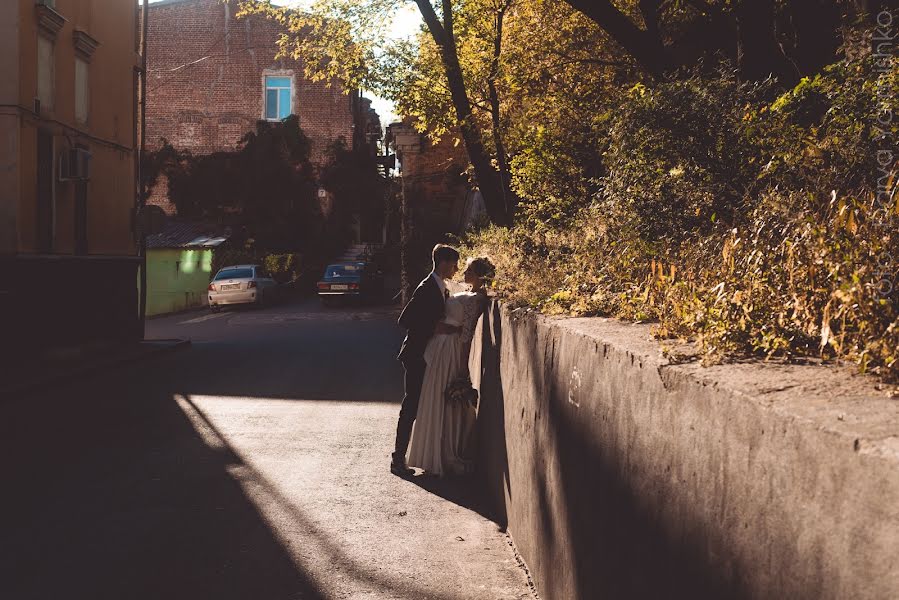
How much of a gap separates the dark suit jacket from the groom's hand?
0.06m

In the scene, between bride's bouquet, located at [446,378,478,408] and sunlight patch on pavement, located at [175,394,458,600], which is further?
bride's bouquet, located at [446,378,478,408]

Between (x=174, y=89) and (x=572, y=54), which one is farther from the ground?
(x=174, y=89)

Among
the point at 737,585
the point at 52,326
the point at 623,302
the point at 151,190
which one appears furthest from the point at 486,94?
the point at 151,190

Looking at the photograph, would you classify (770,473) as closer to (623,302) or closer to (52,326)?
(623,302)

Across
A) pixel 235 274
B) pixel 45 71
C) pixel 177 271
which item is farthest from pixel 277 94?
pixel 45 71

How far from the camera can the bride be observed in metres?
7.79

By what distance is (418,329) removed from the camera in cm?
788

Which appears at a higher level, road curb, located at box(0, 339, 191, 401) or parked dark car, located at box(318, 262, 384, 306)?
parked dark car, located at box(318, 262, 384, 306)

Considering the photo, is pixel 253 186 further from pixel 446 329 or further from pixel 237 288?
pixel 446 329

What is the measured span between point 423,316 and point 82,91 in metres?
15.4

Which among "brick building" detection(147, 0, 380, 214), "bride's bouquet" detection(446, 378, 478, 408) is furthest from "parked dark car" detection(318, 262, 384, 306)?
"bride's bouquet" detection(446, 378, 478, 408)

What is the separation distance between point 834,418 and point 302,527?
194 inches

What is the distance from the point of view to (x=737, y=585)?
2148mm

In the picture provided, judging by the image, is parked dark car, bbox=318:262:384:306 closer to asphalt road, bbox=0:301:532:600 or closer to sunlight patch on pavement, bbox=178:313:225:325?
sunlight patch on pavement, bbox=178:313:225:325
